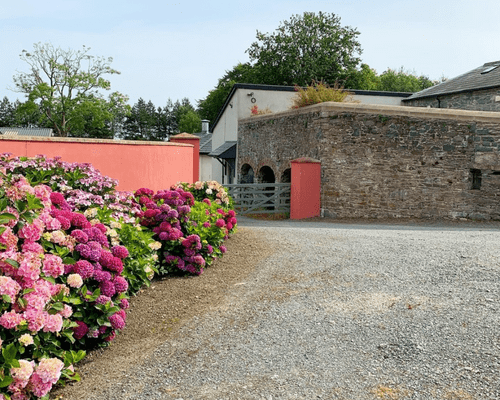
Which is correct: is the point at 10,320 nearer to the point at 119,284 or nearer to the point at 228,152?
the point at 119,284

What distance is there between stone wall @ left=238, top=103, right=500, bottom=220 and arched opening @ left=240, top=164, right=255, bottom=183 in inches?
300

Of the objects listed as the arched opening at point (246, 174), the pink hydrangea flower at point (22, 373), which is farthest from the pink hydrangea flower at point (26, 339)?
the arched opening at point (246, 174)

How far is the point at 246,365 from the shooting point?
4.13 meters

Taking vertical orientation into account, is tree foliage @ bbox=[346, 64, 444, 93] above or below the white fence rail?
above

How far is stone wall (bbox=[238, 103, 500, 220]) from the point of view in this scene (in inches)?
590

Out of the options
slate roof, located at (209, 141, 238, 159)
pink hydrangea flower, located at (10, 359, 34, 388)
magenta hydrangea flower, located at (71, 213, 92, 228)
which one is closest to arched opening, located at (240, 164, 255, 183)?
slate roof, located at (209, 141, 238, 159)

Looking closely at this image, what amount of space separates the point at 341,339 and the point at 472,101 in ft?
63.8

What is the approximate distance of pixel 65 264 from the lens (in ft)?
13.6

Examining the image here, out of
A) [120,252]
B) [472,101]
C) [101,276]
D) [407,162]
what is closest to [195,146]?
[407,162]

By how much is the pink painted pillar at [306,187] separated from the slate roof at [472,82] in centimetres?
949

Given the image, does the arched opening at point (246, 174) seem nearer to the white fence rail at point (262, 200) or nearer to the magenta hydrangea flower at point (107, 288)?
the white fence rail at point (262, 200)

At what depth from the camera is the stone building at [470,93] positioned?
20.2 metres

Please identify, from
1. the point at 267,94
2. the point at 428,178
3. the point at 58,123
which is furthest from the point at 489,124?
the point at 58,123

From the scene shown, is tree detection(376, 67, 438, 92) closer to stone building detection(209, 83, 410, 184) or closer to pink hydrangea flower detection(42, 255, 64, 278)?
stone building detection(209, 83, 410, 184)
